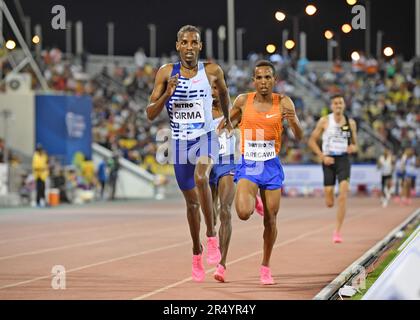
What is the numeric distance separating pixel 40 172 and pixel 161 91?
2061 centimetres

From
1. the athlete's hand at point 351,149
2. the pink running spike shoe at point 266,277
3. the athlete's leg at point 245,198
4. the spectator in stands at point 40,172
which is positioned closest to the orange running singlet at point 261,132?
the athlete's leg at point 245,198

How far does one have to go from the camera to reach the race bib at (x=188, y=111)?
978 cm

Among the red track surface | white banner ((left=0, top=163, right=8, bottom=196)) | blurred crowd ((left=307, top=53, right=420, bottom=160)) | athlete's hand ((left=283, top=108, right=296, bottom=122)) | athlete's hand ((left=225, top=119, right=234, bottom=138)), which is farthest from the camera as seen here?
blurred crowd ((left=307, top=53, right=420, bottom=160))

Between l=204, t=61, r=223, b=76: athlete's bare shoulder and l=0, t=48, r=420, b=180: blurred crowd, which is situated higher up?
l=0, t=48, r=420, b=180: blurred crowd

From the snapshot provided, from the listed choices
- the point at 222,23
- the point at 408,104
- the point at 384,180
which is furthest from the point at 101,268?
the point at 222,23

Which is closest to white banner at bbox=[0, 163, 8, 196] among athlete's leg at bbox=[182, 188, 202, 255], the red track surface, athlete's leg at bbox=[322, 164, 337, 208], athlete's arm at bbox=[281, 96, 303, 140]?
the red track surface

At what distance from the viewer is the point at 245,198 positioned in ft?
31.8

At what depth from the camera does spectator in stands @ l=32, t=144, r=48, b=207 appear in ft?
97.8

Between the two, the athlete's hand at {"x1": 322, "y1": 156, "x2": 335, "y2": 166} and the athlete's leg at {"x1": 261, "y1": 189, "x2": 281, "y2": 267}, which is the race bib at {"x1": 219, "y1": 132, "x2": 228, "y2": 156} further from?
the athlete's hand at {"x1": 322, "y1": 156, "x2": 335, "y2": 166}

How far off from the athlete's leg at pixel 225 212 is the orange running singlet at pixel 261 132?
887 mm

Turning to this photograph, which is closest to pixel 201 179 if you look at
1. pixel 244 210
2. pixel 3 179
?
pixel 244 210

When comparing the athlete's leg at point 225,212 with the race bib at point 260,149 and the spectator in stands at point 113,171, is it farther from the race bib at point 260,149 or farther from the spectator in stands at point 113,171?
the spectator in stands at point 113,171

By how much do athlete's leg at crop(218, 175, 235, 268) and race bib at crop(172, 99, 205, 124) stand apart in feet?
3.98
